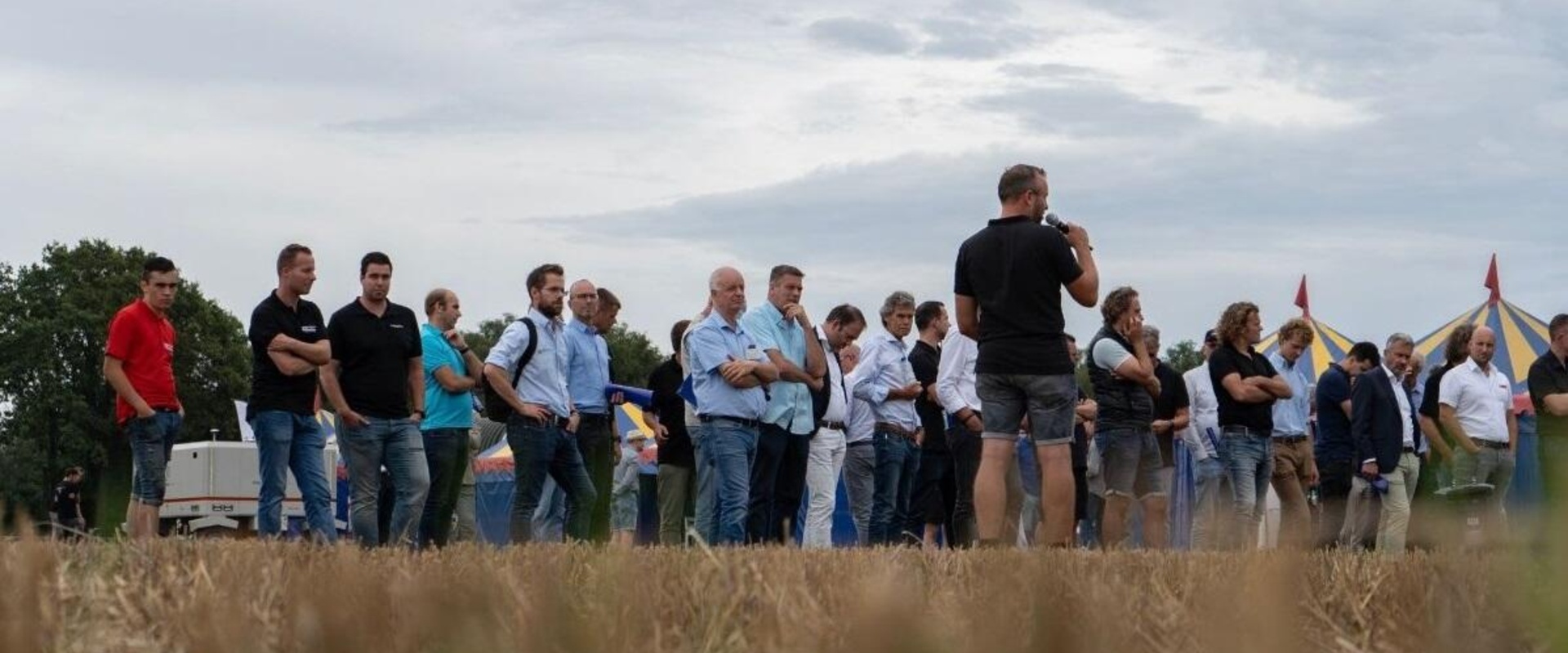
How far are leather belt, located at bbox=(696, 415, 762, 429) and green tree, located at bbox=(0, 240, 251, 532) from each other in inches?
2327

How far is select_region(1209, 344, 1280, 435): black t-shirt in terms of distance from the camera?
14.3 metres

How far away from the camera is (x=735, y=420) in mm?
12078

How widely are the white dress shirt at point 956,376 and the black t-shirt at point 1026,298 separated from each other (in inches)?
143

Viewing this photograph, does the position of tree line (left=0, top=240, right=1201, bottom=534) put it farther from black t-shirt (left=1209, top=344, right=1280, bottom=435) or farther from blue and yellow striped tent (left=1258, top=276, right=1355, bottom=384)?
black t-shirt (left=1209, top=344, right=1280, bottom=435)

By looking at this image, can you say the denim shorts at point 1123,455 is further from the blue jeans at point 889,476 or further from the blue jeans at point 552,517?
the blue jeans at point 552,517

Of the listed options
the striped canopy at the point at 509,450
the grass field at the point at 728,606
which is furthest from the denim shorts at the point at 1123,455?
the striped canopy at the point at 509,450

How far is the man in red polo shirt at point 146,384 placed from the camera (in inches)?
462

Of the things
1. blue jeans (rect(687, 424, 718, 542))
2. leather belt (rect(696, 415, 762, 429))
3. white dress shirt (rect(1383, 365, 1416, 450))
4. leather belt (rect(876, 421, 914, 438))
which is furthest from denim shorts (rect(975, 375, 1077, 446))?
white dress shirt (rect(1383, 365, 1416, 450))

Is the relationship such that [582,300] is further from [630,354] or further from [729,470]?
[630,354]

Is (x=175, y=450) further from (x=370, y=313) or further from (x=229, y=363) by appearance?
(x=229, y=363)

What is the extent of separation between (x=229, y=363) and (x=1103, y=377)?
64345mm

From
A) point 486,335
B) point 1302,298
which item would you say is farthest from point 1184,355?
point 1302,298

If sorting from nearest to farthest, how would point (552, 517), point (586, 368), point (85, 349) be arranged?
point (586, 368), point (552, 517), point (85, 349)

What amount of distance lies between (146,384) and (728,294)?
3.33 meters
